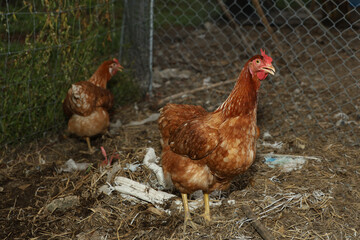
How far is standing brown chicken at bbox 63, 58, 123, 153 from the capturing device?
12.1ft

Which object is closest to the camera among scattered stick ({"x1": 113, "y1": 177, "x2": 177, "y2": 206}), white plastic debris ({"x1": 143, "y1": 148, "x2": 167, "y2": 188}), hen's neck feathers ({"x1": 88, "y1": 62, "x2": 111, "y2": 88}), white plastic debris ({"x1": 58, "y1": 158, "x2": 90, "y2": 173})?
scattered stick ({"x1": 113, "y1": 177, "x2": 177, "y2": 206})

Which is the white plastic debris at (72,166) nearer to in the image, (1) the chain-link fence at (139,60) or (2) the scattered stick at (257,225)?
(1) the chain-link fence at (139,60)

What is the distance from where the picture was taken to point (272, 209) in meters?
2.68

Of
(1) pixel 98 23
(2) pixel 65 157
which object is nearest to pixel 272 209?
(2) pixel 65 157

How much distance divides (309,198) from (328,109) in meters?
1.63

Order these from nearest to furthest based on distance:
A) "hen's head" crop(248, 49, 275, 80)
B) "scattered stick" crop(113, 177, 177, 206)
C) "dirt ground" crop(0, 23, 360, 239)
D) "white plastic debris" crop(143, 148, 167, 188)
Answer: "hen's head" crop(248, 49, 275, 80), "dirt ground" crop(0, 23, 360, 239), "scattered stick" crop(113, 177, 177, 206), "white plastic debris" crop(143, 148, 167, 188)

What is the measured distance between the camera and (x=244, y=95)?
239 centimetres

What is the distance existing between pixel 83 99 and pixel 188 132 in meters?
1.56

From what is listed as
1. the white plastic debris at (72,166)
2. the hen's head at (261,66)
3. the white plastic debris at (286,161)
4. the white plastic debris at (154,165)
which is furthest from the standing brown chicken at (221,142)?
the white plastic debris at (72,166)

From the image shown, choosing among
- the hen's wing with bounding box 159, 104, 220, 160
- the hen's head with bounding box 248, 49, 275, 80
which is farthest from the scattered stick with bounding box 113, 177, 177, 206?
the hen's head with bounding box 248, 49, 275, 80

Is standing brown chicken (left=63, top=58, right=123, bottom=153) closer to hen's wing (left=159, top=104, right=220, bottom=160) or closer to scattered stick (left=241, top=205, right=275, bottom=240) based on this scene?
hen's wing (left=159, top=104, right=220, bottom=160)

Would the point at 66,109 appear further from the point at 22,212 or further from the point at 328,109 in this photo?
the point at 328,109

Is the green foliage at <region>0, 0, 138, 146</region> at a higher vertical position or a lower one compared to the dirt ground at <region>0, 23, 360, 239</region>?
higher

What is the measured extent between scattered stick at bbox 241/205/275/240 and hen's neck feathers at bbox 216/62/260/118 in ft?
2.35
